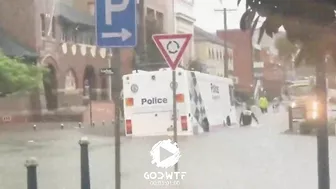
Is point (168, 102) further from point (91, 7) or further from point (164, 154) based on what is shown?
point (91, 7)

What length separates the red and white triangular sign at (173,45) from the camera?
690 centimetres

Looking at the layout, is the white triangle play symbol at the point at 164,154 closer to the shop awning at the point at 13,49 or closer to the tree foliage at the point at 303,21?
the shop awning at the point at 13,49

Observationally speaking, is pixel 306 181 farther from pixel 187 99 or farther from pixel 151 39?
pixel 151 39

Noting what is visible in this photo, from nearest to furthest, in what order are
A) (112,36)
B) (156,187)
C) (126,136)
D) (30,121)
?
(112,36), (156,187), (126,136), (30,121)

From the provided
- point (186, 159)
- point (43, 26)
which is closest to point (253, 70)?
point (186, 159)

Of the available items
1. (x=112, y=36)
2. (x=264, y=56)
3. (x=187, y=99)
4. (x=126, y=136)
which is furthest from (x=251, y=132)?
(x=112, y=36)

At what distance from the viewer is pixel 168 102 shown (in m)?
8.40

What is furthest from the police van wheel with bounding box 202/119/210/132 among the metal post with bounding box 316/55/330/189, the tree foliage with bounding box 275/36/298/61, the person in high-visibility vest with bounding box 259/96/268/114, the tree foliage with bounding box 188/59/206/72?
the tree foliage with bounding box 275/36/298/61

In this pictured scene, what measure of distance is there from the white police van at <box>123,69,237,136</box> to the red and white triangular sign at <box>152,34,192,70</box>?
120 cm

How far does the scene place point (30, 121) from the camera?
8898 mm

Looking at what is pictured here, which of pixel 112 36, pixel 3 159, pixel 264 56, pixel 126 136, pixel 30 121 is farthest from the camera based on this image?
pixel 3 159

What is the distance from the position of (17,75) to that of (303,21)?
6421 millimetres

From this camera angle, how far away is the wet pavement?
8.32 metres

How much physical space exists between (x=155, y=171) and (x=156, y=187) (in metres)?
0.21
